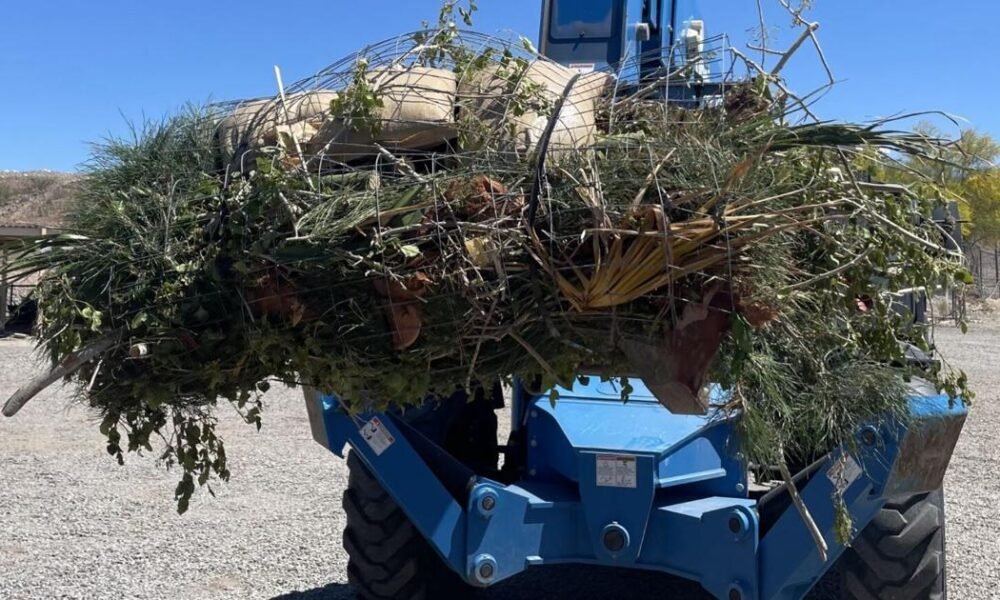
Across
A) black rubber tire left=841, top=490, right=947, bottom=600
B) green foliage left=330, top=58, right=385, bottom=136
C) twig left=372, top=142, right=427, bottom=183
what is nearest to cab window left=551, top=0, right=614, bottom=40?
black rubber tire left=841, top=490, right=947, bottom=600

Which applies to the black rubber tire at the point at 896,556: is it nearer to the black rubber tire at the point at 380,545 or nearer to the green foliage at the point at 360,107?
the black rubber tire at the point at 380,545

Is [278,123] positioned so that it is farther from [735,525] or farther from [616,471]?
[735,525]

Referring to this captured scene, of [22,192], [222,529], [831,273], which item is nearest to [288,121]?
[831,273]

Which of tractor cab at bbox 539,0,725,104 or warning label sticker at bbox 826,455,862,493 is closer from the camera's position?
warning label sticker at bbox 826,455,862,493

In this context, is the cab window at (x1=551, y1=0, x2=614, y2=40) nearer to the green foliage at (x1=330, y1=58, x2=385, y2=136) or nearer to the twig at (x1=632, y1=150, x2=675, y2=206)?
the green foliage at (x1=330, y1=58, x2=385, y2=136)

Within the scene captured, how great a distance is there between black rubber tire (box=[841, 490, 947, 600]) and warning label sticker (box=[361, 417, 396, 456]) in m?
1.82

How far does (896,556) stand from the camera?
158 inches

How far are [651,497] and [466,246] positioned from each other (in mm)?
1862

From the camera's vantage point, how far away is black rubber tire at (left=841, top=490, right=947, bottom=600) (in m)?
4.03

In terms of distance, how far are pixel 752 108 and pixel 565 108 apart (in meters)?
0.49

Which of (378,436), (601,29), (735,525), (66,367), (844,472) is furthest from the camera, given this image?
(601,29)

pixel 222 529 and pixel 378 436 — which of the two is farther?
pixel 222 529

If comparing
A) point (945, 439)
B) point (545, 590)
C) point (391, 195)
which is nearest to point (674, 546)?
point (945, 439)

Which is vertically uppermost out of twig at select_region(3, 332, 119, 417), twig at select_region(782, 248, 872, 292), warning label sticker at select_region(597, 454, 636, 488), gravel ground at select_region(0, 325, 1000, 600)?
twig at select_region(782, 248, 872, 292)
